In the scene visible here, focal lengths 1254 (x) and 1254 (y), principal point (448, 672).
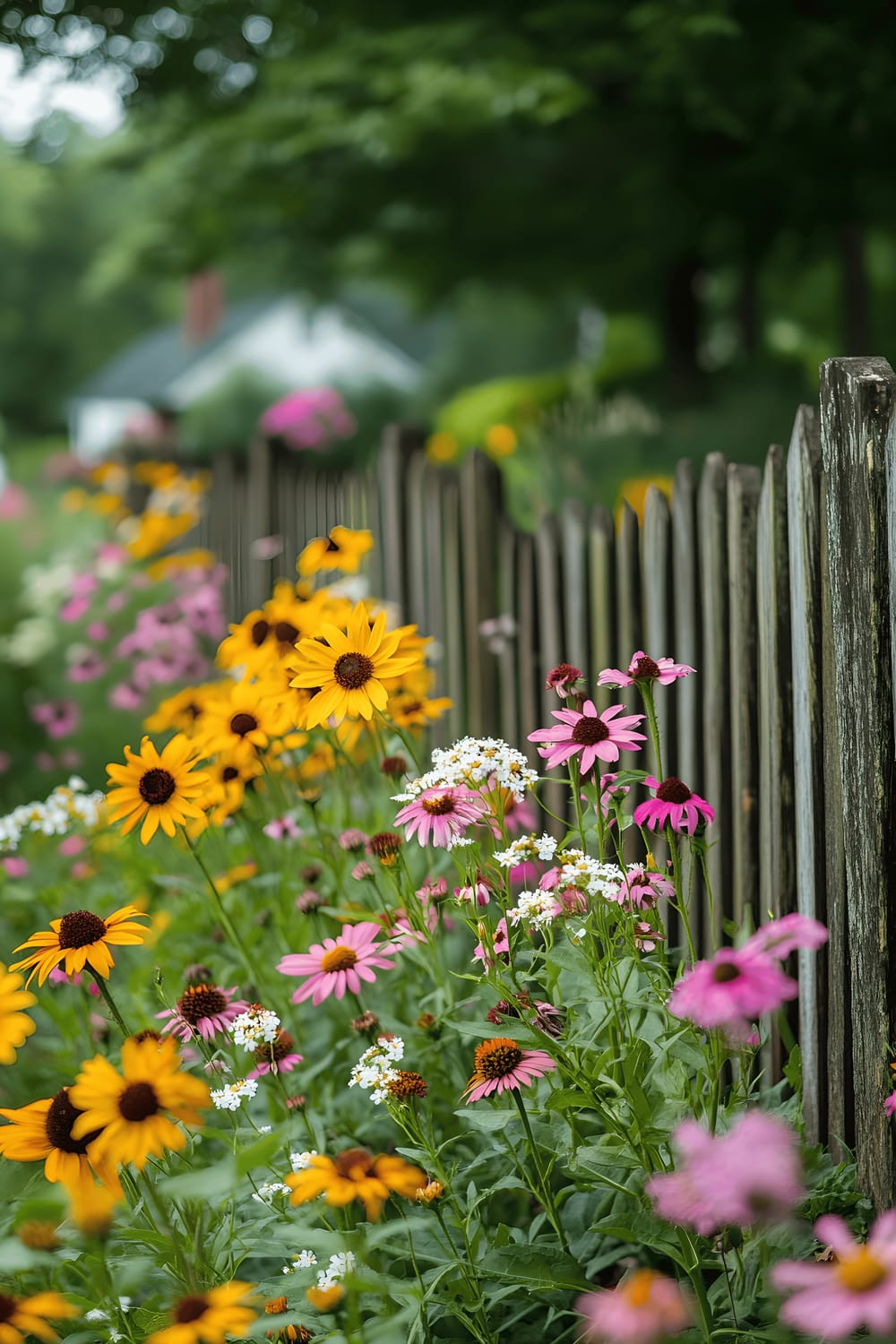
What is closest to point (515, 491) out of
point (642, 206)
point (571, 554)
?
point (642, 206)

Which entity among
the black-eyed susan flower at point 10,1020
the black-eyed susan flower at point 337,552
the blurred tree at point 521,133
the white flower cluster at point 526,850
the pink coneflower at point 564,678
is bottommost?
the black-eyed susan flower at point 10,1020

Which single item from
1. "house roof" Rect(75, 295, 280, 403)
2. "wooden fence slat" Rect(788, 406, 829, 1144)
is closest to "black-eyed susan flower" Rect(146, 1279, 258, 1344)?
"wooden fence slat" Rect(788, 406, 829, 1144)

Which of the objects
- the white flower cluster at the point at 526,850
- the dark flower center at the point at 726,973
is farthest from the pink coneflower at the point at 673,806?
the dark flower center at the point at 726,973

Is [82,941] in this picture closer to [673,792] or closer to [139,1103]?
[139,1103]

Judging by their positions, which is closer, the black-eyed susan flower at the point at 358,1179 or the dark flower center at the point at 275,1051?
the black-eyed susan flower at the point at 358,1179

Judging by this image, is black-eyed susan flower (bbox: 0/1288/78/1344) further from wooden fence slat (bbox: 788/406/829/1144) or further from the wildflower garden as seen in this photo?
wooden fence slat (bbox: 788/406/829/1144)

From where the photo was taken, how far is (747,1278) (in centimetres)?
174

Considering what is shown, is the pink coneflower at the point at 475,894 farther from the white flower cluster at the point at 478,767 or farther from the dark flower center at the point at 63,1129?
the dark flower center at the point at 63,1129

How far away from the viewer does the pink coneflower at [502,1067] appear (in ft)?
5.22

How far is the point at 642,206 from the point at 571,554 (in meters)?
6.67

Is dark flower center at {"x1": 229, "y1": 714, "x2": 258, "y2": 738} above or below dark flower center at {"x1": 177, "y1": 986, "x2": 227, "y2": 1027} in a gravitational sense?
above

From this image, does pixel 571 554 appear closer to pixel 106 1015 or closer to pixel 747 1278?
pixel 106 1015

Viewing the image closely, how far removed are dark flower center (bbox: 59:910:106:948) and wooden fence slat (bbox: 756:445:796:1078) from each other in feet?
4.01

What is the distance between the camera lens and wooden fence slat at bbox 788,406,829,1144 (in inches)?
81.5
